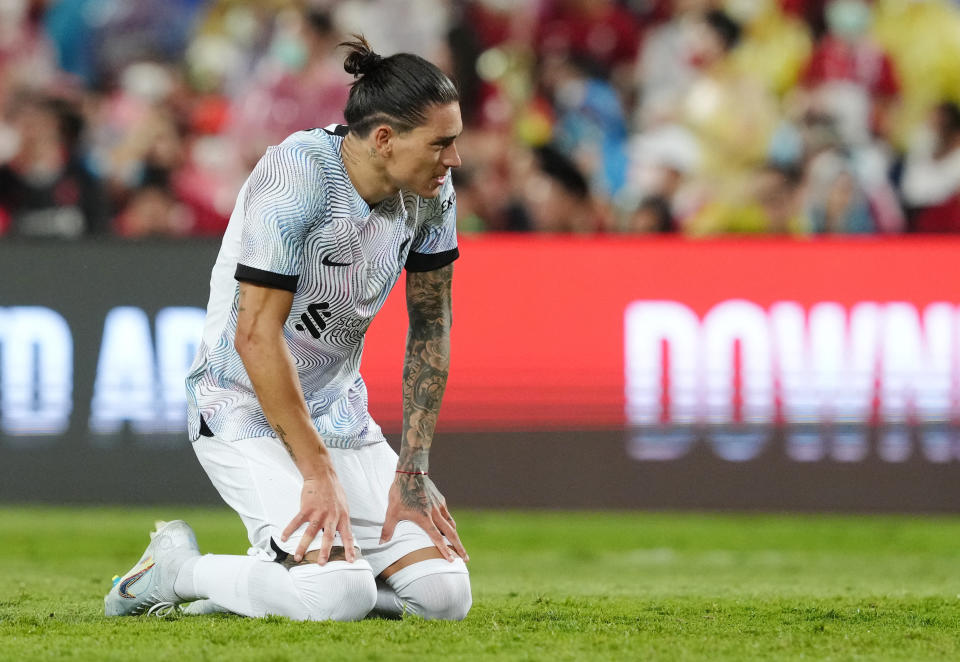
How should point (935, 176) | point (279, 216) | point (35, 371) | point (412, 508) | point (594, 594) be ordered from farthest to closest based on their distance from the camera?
1. point (935, 176)
2. point (35, 371)
3. point (594, 594)
4. point (412, 508)
5. point (279, 216)

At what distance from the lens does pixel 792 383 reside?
323 inches

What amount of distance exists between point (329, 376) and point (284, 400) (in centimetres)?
54

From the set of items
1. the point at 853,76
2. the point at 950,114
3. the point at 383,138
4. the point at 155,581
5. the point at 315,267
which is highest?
the point at 853,76

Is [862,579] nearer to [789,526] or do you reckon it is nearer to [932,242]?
[789,526]

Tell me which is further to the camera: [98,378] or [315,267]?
[98,378]

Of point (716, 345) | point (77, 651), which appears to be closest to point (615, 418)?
point (716, 345)

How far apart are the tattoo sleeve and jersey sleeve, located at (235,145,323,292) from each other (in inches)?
25.1

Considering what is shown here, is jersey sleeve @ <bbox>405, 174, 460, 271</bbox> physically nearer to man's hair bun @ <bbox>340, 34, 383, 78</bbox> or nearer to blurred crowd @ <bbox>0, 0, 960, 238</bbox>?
man's hair bun @ <bbox>340, 34, 383, 78</bbox>

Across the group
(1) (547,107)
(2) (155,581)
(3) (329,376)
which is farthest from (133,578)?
(1) (547,107)

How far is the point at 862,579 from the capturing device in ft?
20.0

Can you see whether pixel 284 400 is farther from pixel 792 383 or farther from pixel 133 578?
pixel 792 383

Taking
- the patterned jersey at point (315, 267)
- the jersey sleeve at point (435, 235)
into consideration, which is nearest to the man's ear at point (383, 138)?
the patterned jersey at point (315, 267)

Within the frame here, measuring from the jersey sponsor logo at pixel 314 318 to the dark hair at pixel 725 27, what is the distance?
22.6 ft

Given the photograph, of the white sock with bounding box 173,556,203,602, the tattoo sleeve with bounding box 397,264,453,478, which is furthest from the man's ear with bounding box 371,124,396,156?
the white sock with bounding box 173,556,203,602
